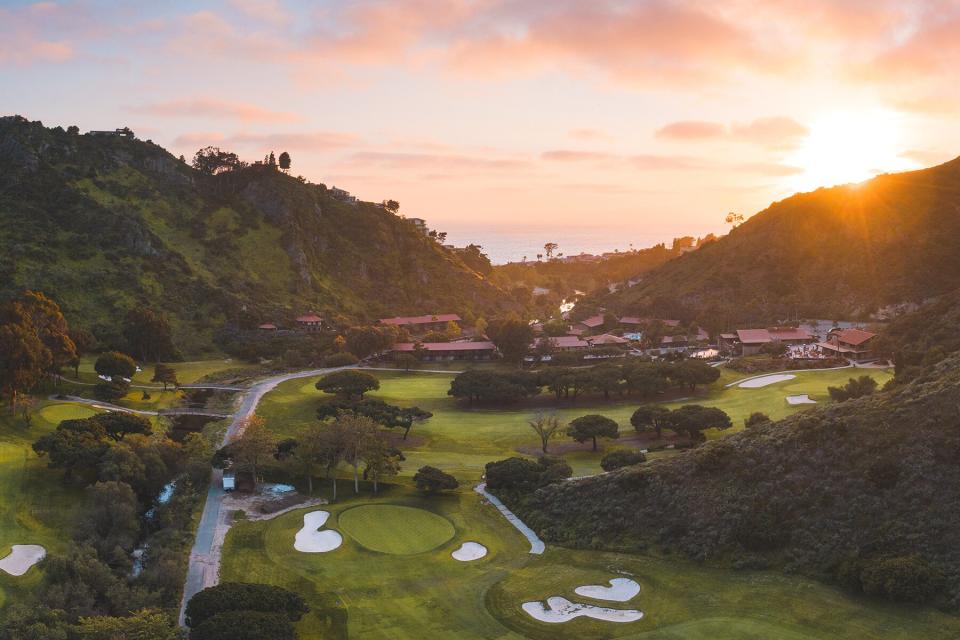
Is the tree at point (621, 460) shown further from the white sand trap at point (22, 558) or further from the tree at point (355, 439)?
the white sand trap at point (22, 558)

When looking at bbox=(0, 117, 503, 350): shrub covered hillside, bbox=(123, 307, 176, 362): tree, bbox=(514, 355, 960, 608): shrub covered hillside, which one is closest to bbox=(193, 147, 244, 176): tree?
bbox=(0, 117, 503, 350): shrub covered hillside

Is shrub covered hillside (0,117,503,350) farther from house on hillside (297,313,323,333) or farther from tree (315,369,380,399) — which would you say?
tree (315,369,380,399)

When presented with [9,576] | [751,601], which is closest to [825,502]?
[751,601]

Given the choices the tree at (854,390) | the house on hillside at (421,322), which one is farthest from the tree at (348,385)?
the house on hillside at (421,322)

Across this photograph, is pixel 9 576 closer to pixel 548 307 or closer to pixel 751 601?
pixel 751 601

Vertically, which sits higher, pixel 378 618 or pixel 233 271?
pixel 233 271

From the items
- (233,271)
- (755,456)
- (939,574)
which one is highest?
(233,271)

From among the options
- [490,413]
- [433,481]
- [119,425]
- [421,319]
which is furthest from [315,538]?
[421,319]
